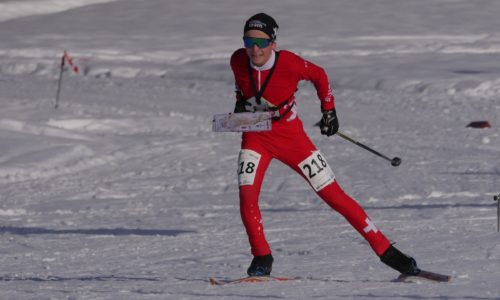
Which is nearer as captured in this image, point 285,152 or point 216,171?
point 285,152

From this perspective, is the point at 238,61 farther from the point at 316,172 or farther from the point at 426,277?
the point at 426,277

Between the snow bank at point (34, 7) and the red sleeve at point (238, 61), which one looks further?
the snow bank at point (34, 7)

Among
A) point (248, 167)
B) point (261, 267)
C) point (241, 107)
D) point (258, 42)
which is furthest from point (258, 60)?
point (261, 267)

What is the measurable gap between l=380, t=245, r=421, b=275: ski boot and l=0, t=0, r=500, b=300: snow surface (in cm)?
10

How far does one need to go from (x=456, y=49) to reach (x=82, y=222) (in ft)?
59.4

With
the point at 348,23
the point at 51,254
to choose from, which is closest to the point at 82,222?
the point at 51,254

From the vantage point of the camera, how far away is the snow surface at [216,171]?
268 inches

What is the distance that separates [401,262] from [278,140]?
918mm

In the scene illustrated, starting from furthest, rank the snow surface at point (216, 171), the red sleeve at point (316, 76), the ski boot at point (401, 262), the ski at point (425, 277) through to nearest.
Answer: the snow surface at point (216, 171) < the red sleeve at point (316, 76) < the ski boot at point (401, 262) < the ski at point (425, 277)

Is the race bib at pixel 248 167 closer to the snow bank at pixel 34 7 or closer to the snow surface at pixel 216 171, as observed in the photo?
the snow surface at pixel 216 171

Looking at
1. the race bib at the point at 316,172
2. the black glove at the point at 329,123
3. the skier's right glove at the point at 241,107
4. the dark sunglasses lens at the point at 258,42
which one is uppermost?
the dark sunglasses lens at the point at 258,42

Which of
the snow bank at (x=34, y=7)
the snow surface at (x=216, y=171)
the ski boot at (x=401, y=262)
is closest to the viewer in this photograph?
the ski boot at (x=401, y=262)

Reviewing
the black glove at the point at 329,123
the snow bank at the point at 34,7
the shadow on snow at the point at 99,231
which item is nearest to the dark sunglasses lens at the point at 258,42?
the black glove at the point at 329,123

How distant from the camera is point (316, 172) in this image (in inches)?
241
